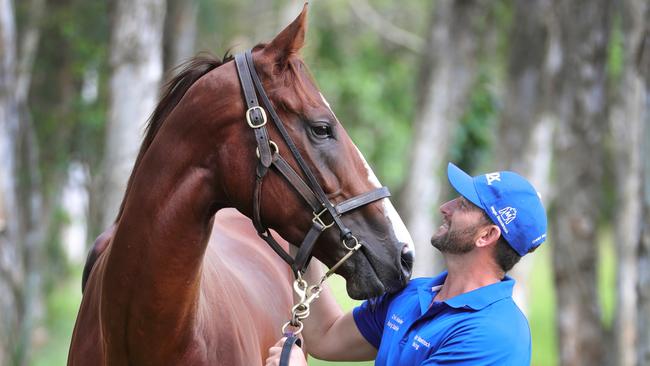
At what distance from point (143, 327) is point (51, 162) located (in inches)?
448

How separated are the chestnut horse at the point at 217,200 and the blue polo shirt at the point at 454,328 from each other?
0.80 ft

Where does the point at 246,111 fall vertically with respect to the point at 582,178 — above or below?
above

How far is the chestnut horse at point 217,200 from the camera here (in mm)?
2885

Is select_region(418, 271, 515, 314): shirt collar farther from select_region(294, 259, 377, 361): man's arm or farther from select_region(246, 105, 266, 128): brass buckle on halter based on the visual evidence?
select_region(246, 105, 266, 128): brass buckle on halter

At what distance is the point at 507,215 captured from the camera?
3062 mm

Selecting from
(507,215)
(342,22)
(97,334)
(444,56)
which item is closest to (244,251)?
(97,334)

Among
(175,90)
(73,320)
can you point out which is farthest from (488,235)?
(73,320)

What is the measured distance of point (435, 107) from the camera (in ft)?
35.8

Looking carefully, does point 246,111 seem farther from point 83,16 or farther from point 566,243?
point 83,16

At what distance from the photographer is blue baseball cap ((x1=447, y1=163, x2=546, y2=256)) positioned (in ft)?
10.0

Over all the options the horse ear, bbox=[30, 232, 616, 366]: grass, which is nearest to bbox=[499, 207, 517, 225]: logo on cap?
the horse ear

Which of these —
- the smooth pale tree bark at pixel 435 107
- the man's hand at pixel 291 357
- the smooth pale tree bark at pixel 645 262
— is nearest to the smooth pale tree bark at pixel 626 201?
the smooth pale tree bark at pixel 435 107

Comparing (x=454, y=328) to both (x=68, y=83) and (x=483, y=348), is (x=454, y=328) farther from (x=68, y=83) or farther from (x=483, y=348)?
(x=68, y=83)

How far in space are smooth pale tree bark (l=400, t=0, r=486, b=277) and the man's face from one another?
7.12m
